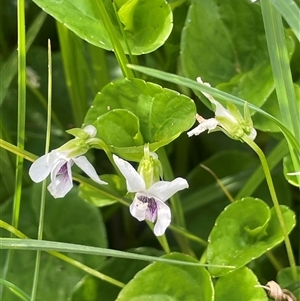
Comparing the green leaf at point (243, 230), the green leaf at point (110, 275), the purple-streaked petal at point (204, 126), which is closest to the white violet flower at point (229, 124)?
the purple-streaked petal at point (204, 126)

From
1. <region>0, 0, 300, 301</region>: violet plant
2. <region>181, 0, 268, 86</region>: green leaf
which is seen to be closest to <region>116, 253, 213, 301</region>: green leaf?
<region>0, 0, 300, 301</region>: violet plant

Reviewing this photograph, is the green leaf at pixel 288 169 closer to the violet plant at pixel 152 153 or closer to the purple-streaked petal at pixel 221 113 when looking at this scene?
the violet plant at pixel 152 153

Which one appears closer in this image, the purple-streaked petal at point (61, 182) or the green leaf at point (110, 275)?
the purple-streaked petal at point (61, 182)

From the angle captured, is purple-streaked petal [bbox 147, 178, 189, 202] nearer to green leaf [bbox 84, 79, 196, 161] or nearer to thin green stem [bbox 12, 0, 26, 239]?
green leaf [bbox 84, 79, 196, 161]

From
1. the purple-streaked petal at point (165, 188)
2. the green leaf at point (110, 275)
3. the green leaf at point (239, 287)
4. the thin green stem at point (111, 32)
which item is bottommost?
the green leaf at point (110, 275)

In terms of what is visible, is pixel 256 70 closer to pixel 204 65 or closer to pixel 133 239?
pixel 204 65

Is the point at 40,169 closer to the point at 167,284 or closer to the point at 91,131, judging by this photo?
the point at 91,131
